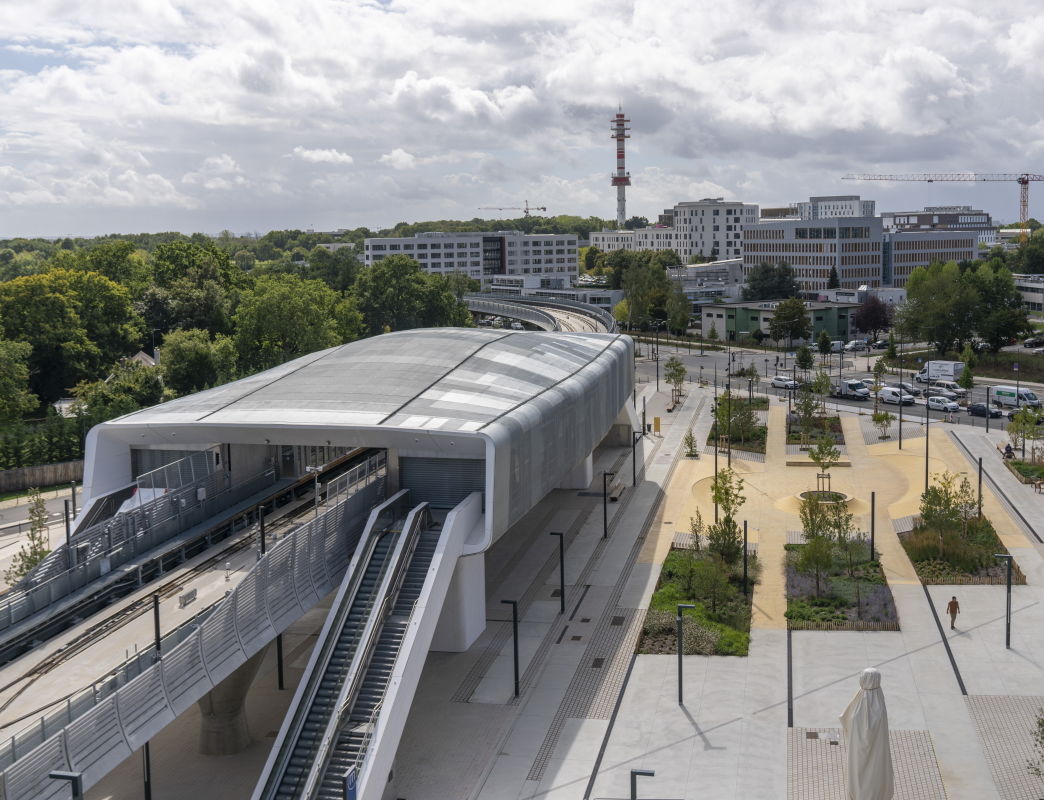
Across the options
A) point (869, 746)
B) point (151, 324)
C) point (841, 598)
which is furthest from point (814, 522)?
Answer: point (151, 324)

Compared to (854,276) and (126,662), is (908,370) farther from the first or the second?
(126,662)

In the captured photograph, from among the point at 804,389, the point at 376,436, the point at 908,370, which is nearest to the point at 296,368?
the point at 376,436

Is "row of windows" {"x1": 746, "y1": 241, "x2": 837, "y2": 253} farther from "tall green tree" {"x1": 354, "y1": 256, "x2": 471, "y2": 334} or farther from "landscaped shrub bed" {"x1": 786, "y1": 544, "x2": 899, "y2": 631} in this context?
"landscaped shrub bed" {"x1": 786, "y1": 544, "x2": 899, "y2": 631}

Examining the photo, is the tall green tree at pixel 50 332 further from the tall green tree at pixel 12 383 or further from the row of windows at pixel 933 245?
the row of windows at pixel 933 245

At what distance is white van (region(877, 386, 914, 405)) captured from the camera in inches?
3112

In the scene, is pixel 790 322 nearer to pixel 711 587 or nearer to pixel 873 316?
pixel 873 316

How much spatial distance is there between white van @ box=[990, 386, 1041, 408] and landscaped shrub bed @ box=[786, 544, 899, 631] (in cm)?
3855

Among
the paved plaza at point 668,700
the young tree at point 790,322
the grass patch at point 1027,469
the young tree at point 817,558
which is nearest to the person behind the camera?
the paved plaza at point 668,700

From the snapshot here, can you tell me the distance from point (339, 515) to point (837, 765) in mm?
15143

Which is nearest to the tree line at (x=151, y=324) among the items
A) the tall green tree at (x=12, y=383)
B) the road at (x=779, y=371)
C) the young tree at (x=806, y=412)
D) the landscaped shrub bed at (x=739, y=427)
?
the tall green tree at (x=12, y=383)

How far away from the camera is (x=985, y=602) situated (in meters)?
39.4

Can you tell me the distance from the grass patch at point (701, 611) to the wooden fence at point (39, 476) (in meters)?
35.6

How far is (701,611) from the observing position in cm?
3922

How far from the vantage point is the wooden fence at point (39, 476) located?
61.7 metres
